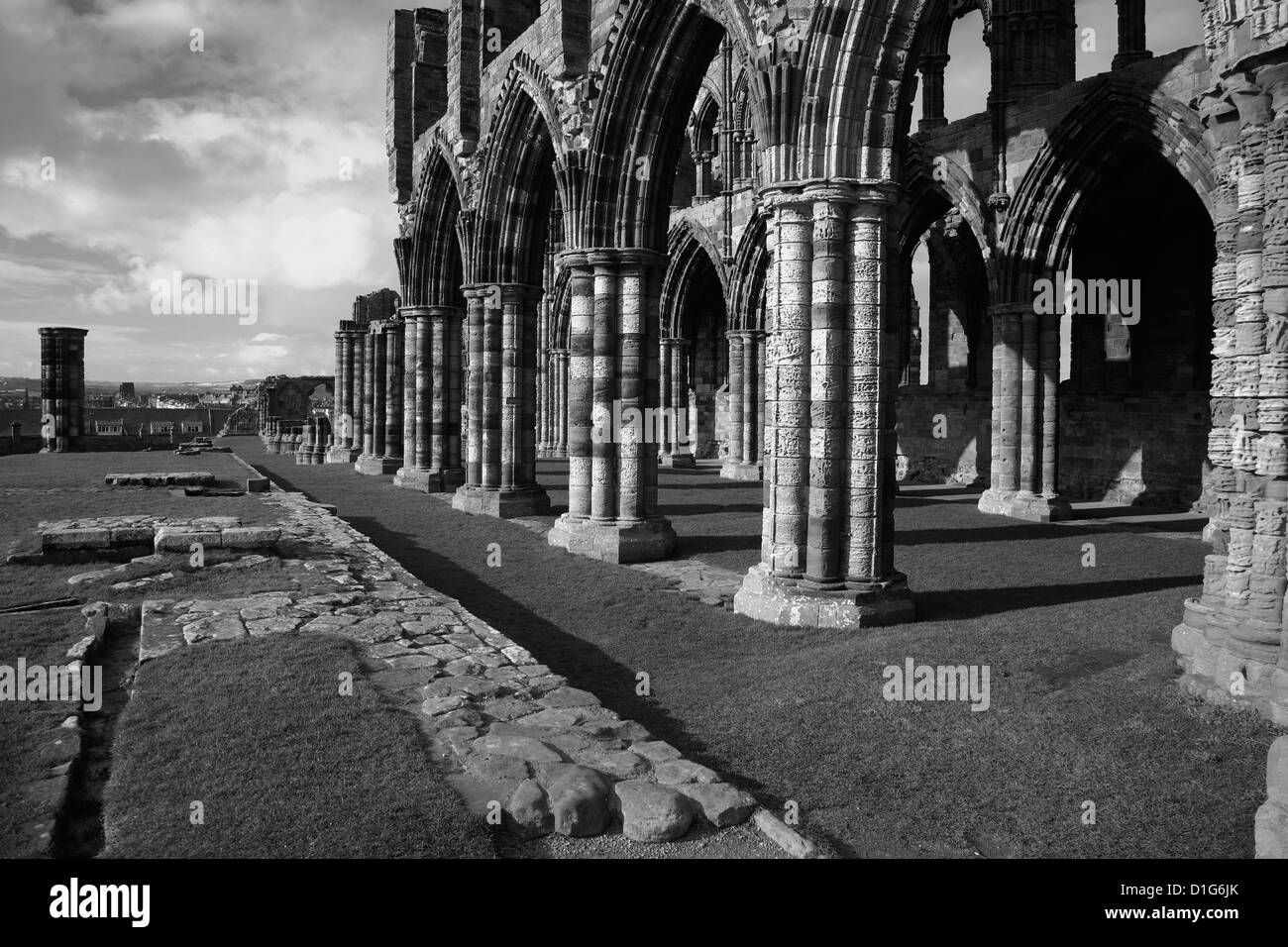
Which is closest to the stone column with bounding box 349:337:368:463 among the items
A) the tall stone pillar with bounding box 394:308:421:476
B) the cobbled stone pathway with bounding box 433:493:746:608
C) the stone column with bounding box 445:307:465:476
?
the tall stone pillar with bounding box 394:308:421:476

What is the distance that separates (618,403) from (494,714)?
25.4 feet

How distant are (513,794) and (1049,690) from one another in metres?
3.99

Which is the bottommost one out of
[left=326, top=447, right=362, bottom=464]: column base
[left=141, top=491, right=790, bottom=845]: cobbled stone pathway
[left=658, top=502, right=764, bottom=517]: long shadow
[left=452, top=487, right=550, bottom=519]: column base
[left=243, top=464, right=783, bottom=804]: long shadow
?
[left=243, top=464, right=783, bottom=804]: long shadow

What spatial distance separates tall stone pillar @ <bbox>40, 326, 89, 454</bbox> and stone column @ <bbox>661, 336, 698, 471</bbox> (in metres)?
22.9

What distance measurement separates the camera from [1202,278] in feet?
66.2

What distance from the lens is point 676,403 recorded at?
2888 cm

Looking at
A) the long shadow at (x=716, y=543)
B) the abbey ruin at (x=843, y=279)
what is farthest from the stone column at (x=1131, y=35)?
the long shadow at (x=716, y=543)

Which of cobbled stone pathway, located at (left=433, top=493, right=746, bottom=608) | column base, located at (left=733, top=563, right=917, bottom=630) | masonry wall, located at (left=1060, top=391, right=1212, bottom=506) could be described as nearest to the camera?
column base, located at (left=733, top=563, right=917, bottom=630)

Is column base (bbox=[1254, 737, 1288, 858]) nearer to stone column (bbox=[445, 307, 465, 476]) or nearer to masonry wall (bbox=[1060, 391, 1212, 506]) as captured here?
masonry wall (bbox=[1060, 391, 1212, 506])

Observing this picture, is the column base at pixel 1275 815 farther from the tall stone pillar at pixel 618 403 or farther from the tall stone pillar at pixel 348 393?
the tall stone pillar at pixel 348 393

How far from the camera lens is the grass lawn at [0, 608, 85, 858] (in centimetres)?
368

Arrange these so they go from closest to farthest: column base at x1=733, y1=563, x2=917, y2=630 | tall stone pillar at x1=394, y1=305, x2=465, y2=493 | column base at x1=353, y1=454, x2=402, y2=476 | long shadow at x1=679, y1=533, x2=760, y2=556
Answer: column base at x1=733, y1=563, x2=917, y2=630 → long shadow at x1=679, y1=533, x2=760, y2=556 → tall stone pillar at x1=394, y1=305, x2=465, y2=493 → column base at x1=353, y1=454, x2=402, y2=476

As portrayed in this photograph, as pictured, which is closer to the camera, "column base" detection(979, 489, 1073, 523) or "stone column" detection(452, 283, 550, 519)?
"stone column" detection(452, 283, 550, 519)

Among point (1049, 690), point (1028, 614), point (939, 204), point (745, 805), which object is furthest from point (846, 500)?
point (939, 204)
